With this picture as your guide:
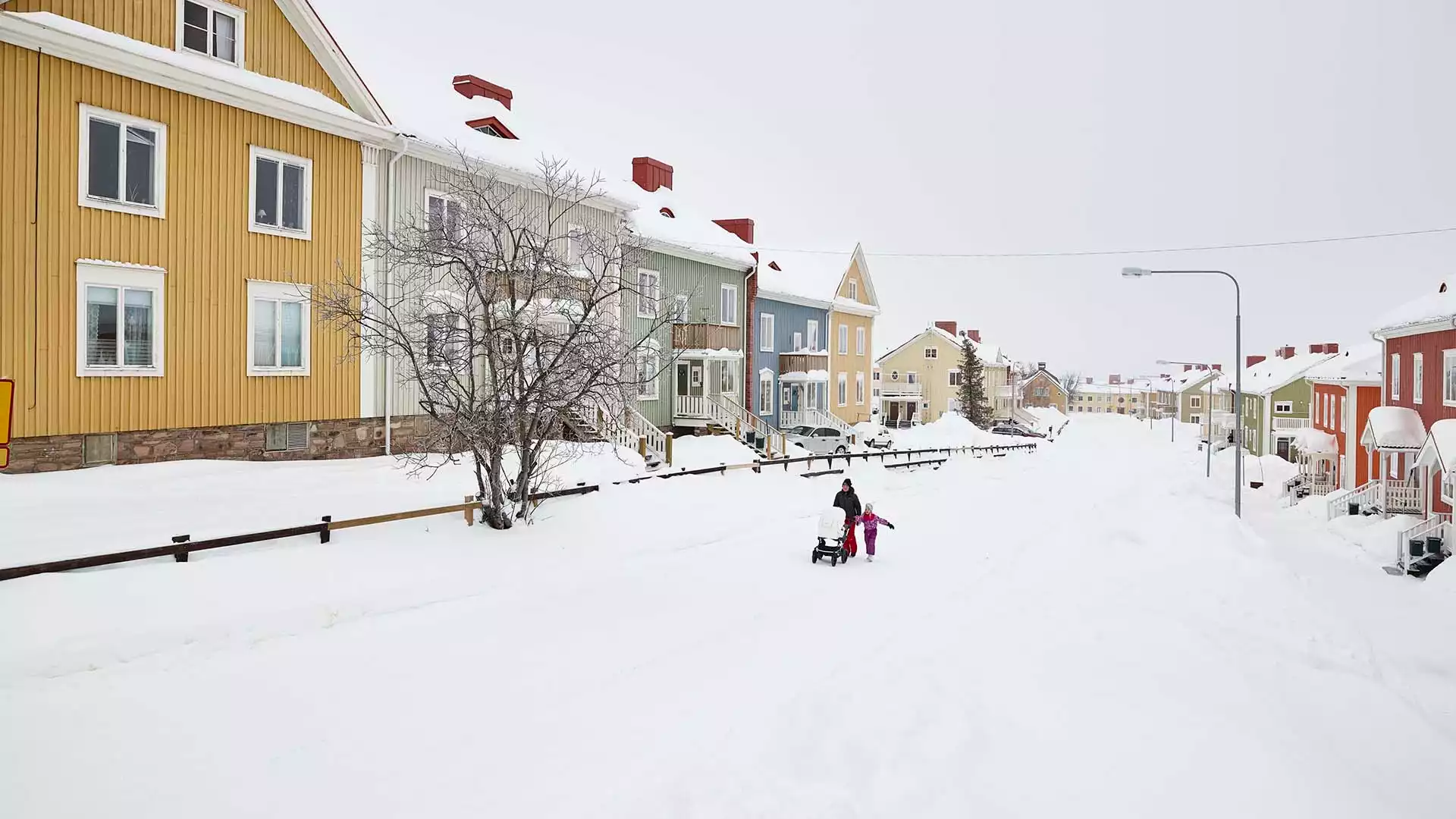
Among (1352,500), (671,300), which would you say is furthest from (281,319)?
(1352,500)

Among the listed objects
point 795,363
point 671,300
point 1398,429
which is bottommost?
point 1398,429

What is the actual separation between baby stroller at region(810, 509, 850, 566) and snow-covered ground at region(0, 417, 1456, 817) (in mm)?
276

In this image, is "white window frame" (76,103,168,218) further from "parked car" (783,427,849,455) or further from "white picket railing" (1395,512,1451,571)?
"white picket railing" (1395,512,1451,571)

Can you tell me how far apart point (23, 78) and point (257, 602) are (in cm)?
1062

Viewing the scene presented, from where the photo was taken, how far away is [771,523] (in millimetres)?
17375

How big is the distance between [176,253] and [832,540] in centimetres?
1345

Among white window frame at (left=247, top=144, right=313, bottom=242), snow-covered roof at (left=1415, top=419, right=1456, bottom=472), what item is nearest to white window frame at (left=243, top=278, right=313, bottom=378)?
white window frame at (left=247, top=144, right=313, bottom=242)

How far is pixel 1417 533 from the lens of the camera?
2578cm

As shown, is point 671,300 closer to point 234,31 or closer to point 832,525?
point 234,31

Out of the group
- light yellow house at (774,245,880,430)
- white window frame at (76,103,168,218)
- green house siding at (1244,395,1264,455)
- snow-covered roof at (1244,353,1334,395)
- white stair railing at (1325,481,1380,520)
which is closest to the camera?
white window frame at (76,103,168,218)

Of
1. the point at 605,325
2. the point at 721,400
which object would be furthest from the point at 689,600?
the point at 721,400

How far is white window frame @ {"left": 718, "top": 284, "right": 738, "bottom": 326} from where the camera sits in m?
32.9

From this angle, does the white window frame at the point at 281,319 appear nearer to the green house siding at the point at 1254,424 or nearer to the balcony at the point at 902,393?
the balcony at the point at 902,393

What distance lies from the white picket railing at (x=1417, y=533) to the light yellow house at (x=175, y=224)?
1189 inches
